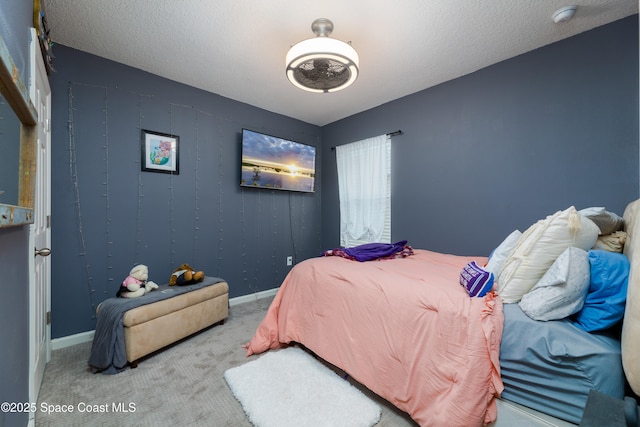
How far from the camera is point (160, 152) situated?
275cm

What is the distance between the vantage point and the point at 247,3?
180 centimetres

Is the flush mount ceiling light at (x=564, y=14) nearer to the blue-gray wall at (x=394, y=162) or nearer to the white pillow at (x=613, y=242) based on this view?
the blue-gray wall at (x=394, y=162)

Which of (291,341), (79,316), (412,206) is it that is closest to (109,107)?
(79,316)

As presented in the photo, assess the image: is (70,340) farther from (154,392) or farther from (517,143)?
(517,143)

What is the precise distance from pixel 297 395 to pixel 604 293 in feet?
5.44

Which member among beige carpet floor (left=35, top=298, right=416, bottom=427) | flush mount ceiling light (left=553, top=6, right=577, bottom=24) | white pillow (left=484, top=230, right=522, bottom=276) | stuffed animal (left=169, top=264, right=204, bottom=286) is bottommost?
beige carpet floor (left=35, top=298, right=416, bottom=427)

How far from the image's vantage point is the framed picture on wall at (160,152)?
267cm

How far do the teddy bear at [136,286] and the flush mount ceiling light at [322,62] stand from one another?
212 centimetres

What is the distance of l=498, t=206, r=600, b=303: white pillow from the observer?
127cm

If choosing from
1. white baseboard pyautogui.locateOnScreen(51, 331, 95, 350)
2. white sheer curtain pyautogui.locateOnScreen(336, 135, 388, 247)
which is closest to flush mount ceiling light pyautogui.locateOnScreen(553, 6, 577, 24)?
white sheer curtain pyautogui.locateOnScreen(336, 135, 388, 247)

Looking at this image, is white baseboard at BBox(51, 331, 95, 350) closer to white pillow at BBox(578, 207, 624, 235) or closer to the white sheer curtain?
the white sheer curtain

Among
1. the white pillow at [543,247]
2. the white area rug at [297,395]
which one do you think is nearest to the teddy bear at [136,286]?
the white area rug at [297,395]

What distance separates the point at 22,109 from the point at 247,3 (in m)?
1.49

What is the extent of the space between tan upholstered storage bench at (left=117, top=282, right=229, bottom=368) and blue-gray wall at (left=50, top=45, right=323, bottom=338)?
0.67m
